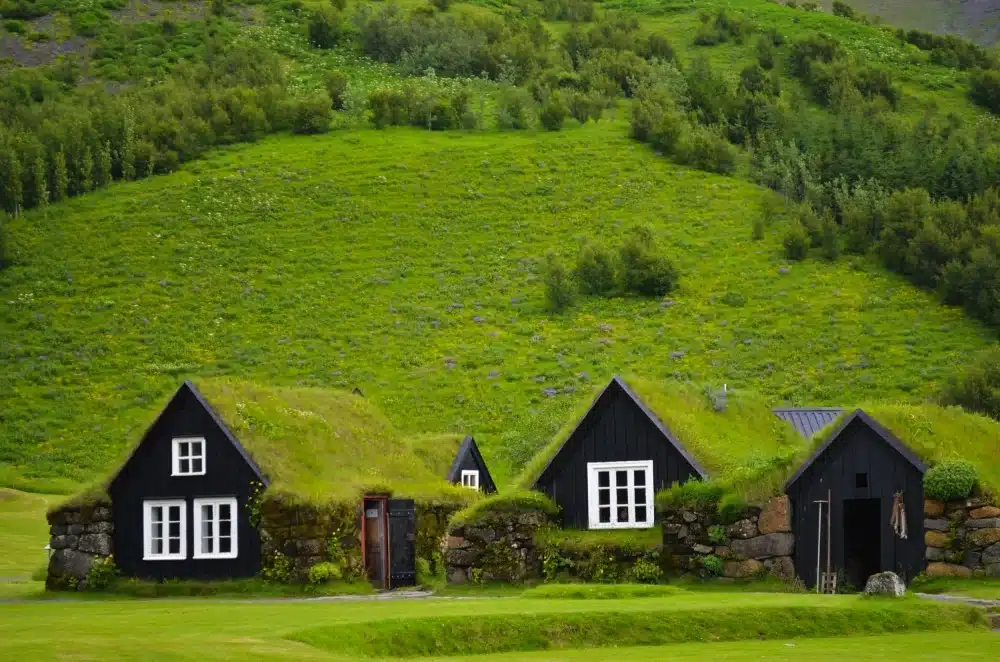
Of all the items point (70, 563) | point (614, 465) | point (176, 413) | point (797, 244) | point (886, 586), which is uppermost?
point (797, 244)

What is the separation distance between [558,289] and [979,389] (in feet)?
121

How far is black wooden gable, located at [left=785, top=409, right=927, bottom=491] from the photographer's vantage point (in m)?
38.0

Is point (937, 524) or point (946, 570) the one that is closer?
point (946, 570)

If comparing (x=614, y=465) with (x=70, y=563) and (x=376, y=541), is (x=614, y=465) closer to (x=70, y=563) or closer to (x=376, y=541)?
(x=376, y=541)

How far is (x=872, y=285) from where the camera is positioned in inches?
4594

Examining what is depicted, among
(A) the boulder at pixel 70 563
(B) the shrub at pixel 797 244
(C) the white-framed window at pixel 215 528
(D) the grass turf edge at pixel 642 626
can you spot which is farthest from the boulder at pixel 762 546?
(B) the shrub at pixel 797 244

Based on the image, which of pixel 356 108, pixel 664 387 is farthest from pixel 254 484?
pixel 356 108

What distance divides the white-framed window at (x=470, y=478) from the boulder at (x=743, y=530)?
1953cm

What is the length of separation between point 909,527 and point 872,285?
81.4 metres

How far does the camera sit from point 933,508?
37.0 m

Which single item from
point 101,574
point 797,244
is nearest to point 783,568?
point 101,574

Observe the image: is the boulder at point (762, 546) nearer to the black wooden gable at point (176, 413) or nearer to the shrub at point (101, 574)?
the black wooden gable at point (176, 413)

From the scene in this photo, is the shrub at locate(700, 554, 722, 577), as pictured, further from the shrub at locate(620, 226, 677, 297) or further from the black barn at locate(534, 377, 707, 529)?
the shrub at locate(620, 226, 677, 297)

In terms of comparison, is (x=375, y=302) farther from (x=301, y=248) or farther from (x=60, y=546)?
(x=60, y=546)
